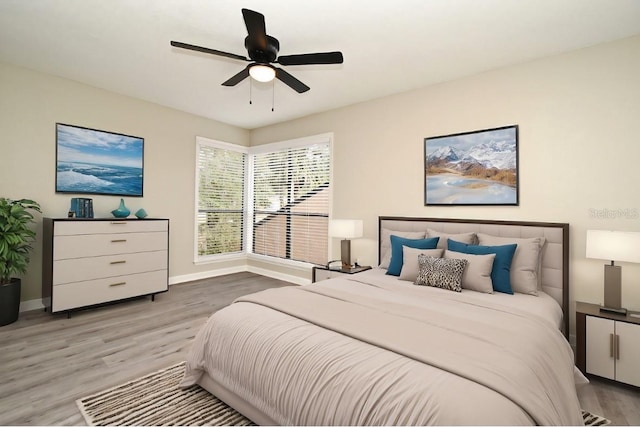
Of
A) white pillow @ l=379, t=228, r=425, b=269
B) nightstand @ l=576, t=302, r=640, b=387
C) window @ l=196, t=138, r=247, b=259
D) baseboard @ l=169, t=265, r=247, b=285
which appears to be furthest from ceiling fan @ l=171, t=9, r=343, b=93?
baseboard @ l=169, t=265, r=247, b=285

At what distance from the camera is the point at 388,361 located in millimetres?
1396

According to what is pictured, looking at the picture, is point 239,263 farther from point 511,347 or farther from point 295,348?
point 511,347

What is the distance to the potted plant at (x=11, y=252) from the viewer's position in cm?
307

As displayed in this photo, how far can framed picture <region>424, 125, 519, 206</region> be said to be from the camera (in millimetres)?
3129

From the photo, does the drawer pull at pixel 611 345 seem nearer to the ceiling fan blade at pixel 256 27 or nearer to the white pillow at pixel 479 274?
the white pillow at pixel 479 274

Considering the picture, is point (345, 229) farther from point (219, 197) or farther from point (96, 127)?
point (96, 127)

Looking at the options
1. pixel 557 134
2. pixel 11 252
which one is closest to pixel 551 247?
pixel 557 134

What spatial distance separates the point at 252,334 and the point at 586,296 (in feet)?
9.47

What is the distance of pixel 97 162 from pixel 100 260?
131cm

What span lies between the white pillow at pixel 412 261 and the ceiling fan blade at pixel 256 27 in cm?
219

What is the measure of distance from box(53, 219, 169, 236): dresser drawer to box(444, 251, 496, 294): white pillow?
366 centimetres

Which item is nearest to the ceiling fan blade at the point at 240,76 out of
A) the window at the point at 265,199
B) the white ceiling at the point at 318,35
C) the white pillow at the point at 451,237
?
the white ceiling at the point at 318,35

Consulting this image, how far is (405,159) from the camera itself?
3869mm

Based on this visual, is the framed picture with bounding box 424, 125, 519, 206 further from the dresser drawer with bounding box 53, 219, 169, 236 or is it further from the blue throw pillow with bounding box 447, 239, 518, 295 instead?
the dresser drawer with bounding box 53, 219, 169, 236
